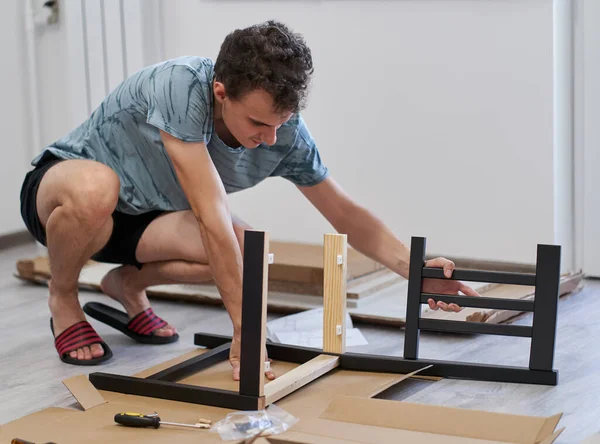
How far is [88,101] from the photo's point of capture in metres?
3.16

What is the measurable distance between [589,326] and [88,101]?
1881mm

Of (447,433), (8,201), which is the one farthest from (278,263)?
(8,201)

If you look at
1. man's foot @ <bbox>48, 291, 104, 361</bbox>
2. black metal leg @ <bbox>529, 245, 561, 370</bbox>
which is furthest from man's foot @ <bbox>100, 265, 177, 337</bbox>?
black metal leg @ <bbox>529, 245, 561, 370</bbox>

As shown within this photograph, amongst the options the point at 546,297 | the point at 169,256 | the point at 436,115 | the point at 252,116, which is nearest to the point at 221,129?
the point at 252,116

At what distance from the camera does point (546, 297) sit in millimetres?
1689

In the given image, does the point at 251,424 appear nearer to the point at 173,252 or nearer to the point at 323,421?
the point at 323,421

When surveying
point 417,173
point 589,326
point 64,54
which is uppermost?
point 64,54

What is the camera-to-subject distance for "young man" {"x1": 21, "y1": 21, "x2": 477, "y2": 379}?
162 cm

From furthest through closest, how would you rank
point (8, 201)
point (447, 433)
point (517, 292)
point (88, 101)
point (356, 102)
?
point (8, 201), point (88, 101), point (356, 102), point (517, 292), point (447, 433)

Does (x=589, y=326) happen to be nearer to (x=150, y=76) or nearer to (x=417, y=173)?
(x=417, y=173)

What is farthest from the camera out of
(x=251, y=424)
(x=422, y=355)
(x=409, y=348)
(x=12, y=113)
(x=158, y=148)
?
(x=12, y=113)

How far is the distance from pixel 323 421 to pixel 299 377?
181 mm

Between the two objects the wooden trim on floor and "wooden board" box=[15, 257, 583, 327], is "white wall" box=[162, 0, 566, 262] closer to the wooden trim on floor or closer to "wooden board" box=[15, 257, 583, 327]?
"wooden board" box=[15, 257, 583, 327]

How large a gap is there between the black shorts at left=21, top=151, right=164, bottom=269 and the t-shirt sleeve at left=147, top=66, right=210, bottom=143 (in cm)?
38
